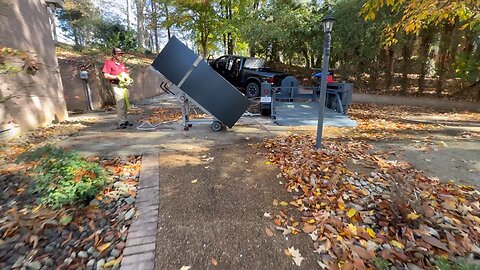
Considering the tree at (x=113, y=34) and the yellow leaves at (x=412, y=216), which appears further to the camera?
the tree at (x=113, y=34)

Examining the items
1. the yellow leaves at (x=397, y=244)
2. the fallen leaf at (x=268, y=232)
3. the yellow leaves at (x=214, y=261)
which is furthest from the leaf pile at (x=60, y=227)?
the yellow leaves at (x=397, y=244)

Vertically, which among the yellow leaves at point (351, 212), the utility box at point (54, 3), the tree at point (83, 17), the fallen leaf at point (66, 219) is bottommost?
the yellow leaves at point (351, 212)

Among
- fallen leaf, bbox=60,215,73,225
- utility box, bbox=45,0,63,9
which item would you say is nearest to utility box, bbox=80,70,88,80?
utility box, bbox=45,0,63,9

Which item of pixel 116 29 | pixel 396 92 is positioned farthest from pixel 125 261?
pixel 116 29

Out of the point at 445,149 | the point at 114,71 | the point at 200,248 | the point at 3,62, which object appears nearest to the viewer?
the point at 200,248

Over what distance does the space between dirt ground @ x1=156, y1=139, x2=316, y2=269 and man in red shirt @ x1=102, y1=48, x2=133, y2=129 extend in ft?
7.40

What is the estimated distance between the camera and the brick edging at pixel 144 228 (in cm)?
200

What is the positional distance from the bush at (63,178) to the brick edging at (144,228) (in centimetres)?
50

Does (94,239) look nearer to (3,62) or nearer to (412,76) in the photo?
(3,62)

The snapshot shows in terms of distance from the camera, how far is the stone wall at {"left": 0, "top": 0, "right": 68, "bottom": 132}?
461 centimetres

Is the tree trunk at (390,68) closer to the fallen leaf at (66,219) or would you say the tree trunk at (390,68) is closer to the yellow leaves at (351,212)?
the yellow leaves at (351,212)

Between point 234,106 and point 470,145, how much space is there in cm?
452

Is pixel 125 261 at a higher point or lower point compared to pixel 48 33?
lower

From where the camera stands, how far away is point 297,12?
39.1 ft
